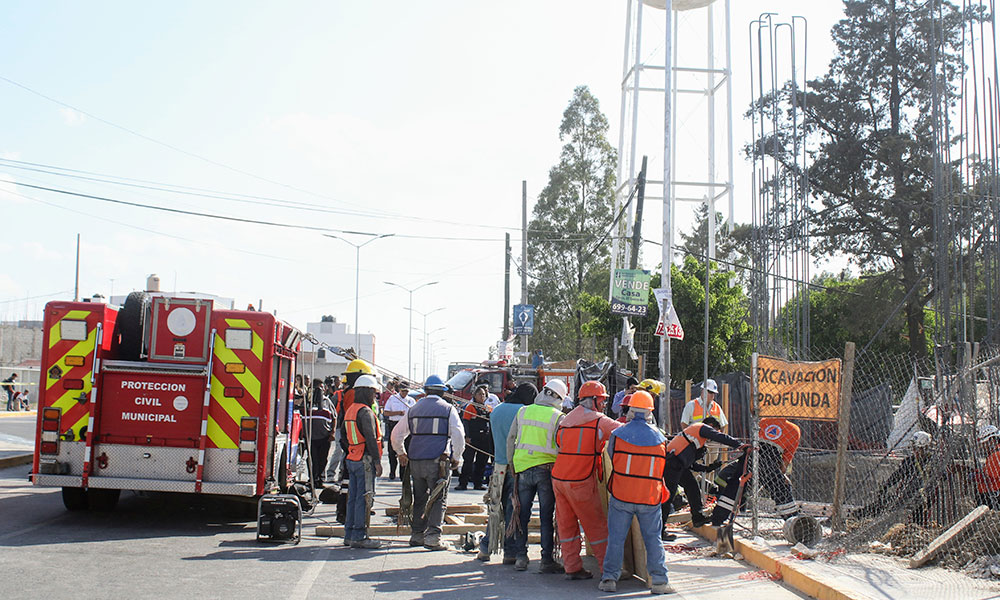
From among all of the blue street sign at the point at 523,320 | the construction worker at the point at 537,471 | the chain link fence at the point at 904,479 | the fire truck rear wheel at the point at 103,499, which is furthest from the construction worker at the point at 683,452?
the blue street sign at the point at 523,320

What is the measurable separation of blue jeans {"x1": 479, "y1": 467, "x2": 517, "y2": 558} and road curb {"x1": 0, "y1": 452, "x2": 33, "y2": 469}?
11407 mm

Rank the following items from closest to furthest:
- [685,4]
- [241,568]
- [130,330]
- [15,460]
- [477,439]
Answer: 1. [241,568]
2. [130,330]
3. [477,439]
4. [15,460]
5. [685,4]

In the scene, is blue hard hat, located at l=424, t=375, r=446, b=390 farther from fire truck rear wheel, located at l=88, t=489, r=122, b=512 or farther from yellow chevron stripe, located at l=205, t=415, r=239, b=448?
fire truck rear wheel, located at l=88, t=489, r=122, b=512

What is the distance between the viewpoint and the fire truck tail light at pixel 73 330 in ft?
35.9

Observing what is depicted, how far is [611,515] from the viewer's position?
8.38 metres

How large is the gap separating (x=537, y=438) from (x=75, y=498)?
20.7 ft

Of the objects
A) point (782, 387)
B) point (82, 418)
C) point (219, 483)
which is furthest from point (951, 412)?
point (82, 418)

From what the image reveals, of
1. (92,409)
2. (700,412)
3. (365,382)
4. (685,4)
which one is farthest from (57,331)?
(685,4)

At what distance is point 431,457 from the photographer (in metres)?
10.4

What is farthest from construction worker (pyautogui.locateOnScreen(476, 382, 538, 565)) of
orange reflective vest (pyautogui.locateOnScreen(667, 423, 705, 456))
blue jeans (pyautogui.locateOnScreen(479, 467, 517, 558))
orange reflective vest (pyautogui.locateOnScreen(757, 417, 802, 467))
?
orange reflective vest (pyautogui.locateOnScreen(757, 417, 802, 467))

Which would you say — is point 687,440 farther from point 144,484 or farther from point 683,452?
point 144,484

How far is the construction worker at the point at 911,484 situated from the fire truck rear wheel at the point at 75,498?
30.5ft

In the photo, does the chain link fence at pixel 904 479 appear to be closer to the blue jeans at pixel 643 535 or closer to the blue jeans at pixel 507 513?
the blue jeans at pixel 643 535

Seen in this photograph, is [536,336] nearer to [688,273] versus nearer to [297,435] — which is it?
[688,273]
